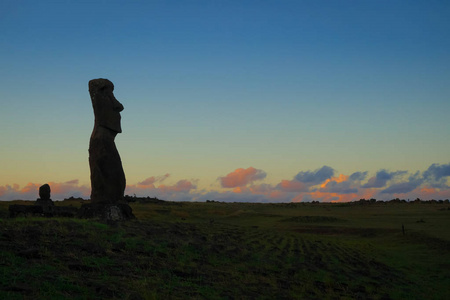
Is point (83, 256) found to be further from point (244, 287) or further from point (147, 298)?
point (244, 287)

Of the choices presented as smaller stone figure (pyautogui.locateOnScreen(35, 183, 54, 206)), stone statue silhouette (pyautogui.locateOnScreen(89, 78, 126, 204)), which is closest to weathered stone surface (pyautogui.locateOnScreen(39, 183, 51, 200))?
smaller stone figure (pyautogui.locateOnScreen(35, 183, 54, 206))

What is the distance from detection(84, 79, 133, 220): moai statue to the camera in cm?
2103

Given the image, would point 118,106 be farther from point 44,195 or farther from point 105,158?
point 44,195

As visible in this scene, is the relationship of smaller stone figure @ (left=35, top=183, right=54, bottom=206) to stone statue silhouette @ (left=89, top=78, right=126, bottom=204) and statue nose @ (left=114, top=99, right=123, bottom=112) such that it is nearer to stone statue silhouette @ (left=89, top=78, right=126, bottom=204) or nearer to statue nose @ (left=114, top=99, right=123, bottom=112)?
stone statue silhouette @ (left=89, top=78, right=126, bottom=204)

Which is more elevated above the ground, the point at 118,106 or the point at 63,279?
the point at 118,106

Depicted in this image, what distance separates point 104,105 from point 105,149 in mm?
2340

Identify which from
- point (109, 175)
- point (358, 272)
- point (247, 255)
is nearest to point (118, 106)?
point (109, 175)

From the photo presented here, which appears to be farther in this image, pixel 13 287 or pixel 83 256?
pixel 83 256

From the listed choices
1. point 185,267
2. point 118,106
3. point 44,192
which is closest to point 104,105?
point 118,106

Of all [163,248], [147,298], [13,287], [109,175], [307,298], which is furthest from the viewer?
[109,175]

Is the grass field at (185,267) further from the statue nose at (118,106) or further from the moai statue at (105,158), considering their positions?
the statue nose at (118,106)

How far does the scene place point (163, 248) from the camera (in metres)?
13.9

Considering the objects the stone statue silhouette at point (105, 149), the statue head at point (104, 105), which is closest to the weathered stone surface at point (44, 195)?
the stone statue silhouette at point (105, 149)

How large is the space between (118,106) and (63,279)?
15.1 metres
